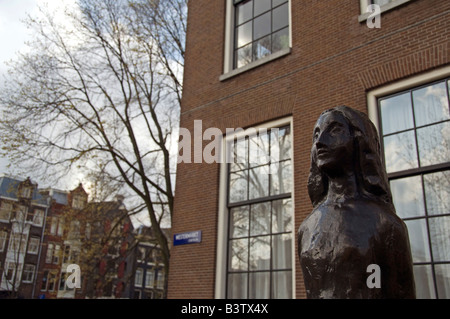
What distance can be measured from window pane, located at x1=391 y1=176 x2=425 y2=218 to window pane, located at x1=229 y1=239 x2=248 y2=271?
3.27m

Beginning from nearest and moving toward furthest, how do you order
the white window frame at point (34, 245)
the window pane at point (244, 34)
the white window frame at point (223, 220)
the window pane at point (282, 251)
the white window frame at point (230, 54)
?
the window pane at point (282, 251) < the white window frame at point (223, 220) < the white window frame at point (230, 54) < the window pane at point (244, 34) < the white window frame at point (34, 245)

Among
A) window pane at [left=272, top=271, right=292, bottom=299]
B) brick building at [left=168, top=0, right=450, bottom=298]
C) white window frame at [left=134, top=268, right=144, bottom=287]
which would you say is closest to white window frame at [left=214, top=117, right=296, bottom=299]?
brick building at [left=168, top=0, right=450, bottom=298]

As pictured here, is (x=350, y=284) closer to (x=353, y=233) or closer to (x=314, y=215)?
(x=353, y=233)

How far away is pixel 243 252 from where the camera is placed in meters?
9.34

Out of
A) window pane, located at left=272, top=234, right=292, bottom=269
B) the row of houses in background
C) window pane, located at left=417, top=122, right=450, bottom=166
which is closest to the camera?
window pane, located at left=417, top=122, right=450, bottom=166

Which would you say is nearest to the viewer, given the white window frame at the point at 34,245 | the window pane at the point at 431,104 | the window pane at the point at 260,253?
the window pane at the point at 431,104

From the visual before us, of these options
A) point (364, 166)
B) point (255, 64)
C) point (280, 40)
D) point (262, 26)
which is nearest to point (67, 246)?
point (255, 64)

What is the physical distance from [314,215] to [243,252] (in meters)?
6.75

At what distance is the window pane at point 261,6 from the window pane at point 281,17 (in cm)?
35

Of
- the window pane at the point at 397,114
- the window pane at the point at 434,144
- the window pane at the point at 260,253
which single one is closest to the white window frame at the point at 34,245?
the window pane at the point at 260,253

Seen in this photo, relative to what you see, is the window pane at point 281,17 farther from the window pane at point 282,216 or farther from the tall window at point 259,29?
the window pane at point 282,216

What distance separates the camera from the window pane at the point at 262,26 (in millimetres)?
10602

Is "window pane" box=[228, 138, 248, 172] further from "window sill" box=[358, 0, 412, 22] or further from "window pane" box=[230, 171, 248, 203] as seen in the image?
"window sill" box=[358, 0, 412, 22]

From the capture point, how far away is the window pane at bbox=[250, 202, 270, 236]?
9.12m
